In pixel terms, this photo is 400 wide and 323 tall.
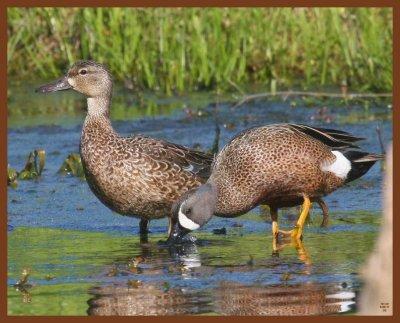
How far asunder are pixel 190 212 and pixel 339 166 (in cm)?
118

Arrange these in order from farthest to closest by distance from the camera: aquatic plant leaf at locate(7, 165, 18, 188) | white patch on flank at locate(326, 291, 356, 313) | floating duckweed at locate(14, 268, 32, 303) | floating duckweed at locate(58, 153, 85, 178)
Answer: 1. floating duckweed at locate(58, 153, 85, 178)
2. aquatic plant leaf at locate(7, 165, 18, 188)
3. floating duckweed at locate(14, 268, 32, 303)
4. white patch on flank at locate(326, 291, 356, 313)

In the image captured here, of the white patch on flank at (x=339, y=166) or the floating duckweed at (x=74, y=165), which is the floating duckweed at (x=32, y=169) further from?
the white patch on flank at (x=339, y=166)

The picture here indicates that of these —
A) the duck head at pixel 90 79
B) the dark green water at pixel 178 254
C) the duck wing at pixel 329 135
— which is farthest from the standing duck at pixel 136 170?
the duck wing at pixel 329 135

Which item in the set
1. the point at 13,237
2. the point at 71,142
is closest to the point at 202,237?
the point at 13,237

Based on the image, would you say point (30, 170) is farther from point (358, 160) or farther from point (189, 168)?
point (358, 160)

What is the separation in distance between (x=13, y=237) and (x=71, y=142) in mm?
Result: 3677

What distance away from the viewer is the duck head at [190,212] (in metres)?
7.49

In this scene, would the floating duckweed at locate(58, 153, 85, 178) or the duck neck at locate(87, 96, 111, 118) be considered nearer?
the duck neck at locate(87, 96, 111, 118)

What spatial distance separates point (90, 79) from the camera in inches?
340

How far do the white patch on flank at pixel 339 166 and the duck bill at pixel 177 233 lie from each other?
1.11 m

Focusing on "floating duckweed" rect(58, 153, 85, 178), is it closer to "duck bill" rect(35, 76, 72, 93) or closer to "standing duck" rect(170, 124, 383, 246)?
"duck bill" rect(35, 76, 72, 93)

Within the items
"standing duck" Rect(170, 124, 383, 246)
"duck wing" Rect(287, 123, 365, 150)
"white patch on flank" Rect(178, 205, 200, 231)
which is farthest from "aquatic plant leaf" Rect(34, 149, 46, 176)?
"white patch on flank" Rect(178, 205, 200, 231)

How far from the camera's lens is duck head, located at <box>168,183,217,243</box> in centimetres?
749

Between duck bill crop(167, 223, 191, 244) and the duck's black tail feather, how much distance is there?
1306mm
